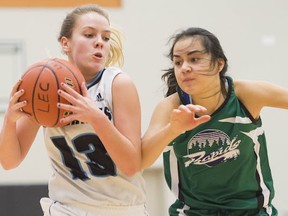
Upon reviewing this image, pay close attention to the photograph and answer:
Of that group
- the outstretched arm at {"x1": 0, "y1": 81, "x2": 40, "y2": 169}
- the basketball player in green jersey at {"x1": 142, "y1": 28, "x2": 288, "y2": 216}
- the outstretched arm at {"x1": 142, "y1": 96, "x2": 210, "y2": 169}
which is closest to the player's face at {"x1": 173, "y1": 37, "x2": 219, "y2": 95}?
the basketball player in green jersey at {"x1": 142, "y1": 28, "x2": 288, "y2": 216}

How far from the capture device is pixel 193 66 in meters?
2.42

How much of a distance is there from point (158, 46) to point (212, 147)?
2.45 meters

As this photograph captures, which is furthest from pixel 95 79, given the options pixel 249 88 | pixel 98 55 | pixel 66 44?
pixel 249 88

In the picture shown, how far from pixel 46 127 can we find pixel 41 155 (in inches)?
91.2

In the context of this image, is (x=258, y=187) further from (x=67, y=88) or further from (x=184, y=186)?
(x=67, y=88)

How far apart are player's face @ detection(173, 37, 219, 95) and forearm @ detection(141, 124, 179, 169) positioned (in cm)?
25

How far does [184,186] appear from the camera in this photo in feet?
8.75

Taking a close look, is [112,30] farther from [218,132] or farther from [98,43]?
[218,132]

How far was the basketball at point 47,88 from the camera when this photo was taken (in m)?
2.22

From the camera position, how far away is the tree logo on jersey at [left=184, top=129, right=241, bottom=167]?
2.53 metres

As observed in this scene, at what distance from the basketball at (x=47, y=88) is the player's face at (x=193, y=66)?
1.54ft

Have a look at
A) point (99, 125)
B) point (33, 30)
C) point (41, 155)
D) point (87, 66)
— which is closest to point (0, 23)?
point (33, 30)

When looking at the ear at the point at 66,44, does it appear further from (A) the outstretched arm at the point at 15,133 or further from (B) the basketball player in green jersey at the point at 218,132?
(B) the basketball player in green jersey at the point at 218,132

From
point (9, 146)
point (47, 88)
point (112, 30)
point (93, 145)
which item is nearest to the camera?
point (47, 88)
